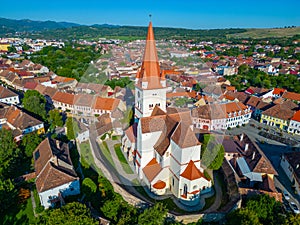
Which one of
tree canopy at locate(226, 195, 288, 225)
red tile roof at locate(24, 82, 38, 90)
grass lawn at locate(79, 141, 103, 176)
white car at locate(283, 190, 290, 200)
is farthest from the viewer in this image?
red tile roof at locate(24, 82, 38, 90)

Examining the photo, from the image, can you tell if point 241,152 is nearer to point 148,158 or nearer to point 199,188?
point 199,188

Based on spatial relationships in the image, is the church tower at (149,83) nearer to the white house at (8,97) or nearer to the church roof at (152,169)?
the church roof at (152,169)

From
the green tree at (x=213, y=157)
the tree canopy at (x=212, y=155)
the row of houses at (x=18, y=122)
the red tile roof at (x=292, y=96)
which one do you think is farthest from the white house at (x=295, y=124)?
the row of houses at (x=18, y=122)

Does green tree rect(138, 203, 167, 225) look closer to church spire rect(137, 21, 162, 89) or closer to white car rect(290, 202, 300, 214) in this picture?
church spire rect(137, 21, 162, 89)

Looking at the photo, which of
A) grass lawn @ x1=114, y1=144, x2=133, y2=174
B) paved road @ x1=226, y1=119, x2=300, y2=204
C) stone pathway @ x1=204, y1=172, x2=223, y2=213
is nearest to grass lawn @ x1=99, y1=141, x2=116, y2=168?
grass lawn @ x1=114, y1=144, x2=133, y2=174

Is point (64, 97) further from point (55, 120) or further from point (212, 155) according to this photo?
point (212, 155)

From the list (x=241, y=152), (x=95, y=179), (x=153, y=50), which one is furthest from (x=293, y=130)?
(x=95, y=179)
